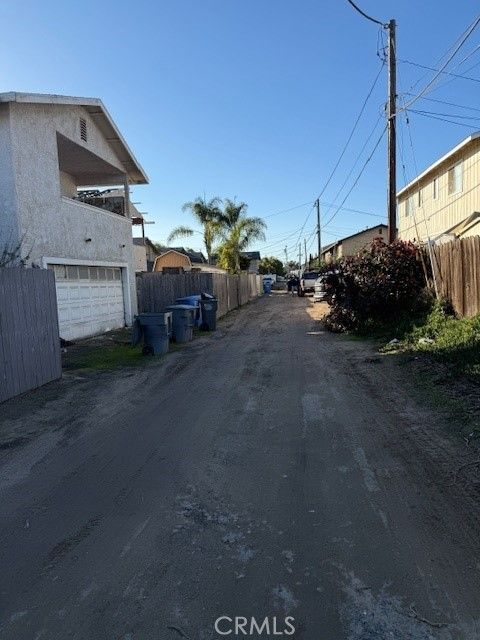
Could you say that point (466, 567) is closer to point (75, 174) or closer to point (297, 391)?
point (297, 391)

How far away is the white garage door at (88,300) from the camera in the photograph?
1356 cm

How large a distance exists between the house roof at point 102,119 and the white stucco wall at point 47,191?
259 mm

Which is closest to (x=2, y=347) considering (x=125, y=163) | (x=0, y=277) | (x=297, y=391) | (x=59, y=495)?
(x=0, y=277)

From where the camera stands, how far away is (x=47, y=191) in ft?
41.9

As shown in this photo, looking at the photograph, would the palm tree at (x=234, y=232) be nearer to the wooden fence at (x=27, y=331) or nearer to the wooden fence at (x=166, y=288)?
the wooden fence at (x=166, y=288)

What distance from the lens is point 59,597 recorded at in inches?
109

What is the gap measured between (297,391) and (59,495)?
4133 mm

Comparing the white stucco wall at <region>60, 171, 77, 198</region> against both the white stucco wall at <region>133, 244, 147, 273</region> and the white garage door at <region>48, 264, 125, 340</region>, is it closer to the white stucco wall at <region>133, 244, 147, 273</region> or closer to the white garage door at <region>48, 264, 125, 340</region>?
the white garage door at <region>48, 264, 125, 340</region>

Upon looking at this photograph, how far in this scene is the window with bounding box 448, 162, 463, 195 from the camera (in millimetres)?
19938

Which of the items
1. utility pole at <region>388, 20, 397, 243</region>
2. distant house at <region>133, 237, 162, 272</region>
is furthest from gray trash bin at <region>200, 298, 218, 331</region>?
distant house at <region>133, 237, 162, 272</region>

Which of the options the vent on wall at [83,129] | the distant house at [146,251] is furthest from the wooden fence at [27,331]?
the distant house at [146,251]

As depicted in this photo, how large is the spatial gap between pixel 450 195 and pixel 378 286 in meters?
9.83

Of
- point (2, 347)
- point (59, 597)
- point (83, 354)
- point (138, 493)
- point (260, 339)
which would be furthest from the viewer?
point (260, 339)

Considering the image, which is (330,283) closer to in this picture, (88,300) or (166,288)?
(88,300)
